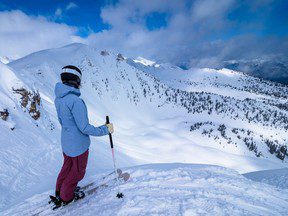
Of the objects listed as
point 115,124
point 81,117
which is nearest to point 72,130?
point 81,117

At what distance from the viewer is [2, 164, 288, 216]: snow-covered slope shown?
193 inches

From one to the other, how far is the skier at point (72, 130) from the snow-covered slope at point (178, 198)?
1.65ft

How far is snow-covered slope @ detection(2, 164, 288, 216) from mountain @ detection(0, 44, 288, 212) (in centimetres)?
251

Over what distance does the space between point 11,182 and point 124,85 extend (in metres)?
84.1

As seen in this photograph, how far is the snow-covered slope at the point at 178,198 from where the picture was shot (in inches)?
193

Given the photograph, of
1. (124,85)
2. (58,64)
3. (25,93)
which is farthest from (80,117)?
(124,85)

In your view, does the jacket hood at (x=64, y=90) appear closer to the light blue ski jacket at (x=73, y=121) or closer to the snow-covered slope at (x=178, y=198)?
the light blue ski jacket at (x=73, y=121)

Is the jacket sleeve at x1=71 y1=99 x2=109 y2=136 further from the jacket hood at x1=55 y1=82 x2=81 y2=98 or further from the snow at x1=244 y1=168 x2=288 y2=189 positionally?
the snow at x1=244 y1=168 x2=288 y2=189

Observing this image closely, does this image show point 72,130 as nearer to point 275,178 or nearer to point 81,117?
point 81,117

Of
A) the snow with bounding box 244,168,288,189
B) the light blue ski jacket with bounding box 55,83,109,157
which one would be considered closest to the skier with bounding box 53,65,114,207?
the light blue ski jacket with bounding box 55,83,109,157


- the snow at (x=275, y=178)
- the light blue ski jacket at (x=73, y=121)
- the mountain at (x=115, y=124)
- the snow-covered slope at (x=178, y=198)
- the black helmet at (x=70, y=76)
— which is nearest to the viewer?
the snow-covered slope at (x=178, y=198)

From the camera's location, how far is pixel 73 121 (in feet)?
17.0

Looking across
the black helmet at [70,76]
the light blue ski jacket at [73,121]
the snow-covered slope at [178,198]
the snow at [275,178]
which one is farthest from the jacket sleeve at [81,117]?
the snow at [275,178]

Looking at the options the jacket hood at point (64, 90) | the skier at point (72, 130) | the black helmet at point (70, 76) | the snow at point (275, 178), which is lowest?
the snow at point (275, 178)
